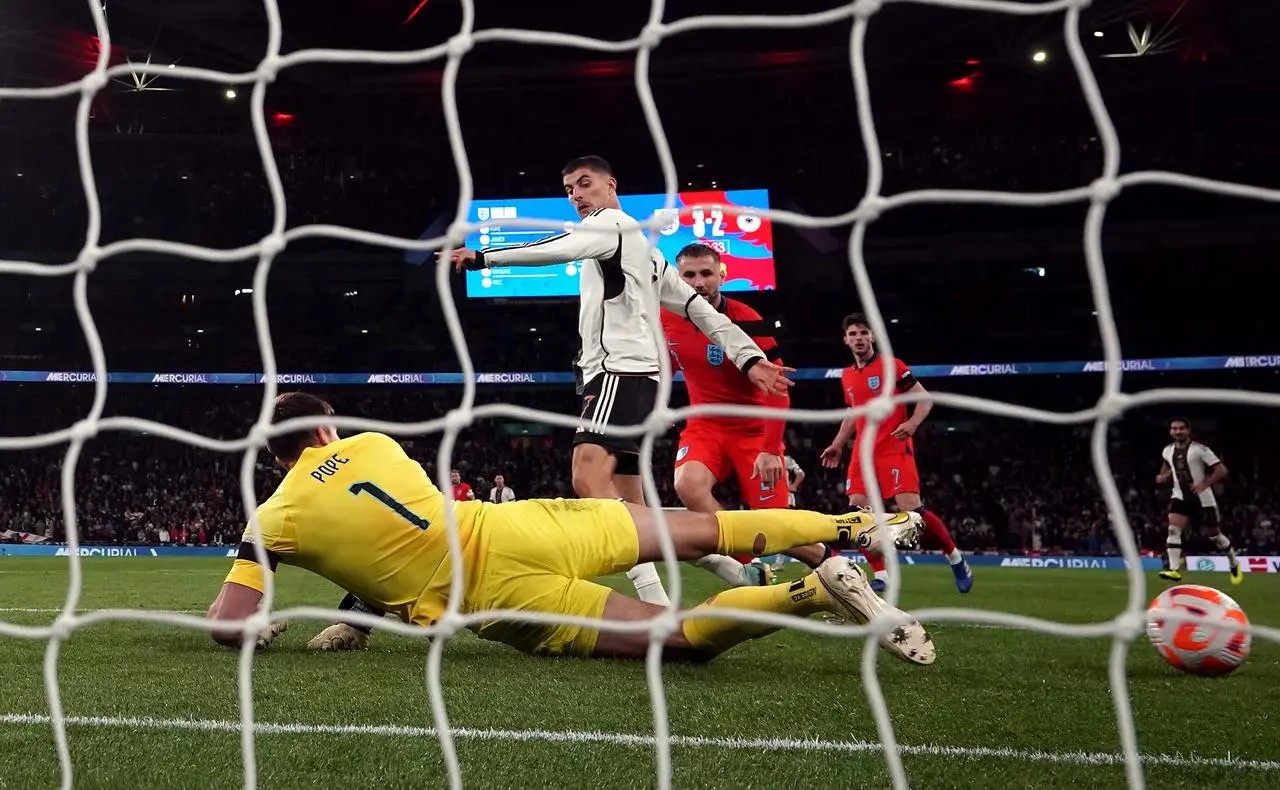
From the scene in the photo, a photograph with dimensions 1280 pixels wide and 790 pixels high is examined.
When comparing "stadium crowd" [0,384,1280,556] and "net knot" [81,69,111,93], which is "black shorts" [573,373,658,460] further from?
"stadium crowd" [0,384,1280,556]

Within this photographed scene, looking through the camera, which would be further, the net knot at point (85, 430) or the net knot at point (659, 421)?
the net knot at point (85, 430)

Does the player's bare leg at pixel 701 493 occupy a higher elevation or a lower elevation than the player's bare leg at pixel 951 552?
higher

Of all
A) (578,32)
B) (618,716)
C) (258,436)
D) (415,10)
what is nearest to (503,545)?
(618,716)

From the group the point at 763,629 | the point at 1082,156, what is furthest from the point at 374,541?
the point at 1082,156

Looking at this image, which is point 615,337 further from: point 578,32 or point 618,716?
point 578,32

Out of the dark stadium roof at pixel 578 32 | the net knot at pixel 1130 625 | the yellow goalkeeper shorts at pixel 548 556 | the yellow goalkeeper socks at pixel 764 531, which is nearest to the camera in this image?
the net knot at pixel 1130 625

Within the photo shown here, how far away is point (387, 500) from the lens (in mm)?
3496

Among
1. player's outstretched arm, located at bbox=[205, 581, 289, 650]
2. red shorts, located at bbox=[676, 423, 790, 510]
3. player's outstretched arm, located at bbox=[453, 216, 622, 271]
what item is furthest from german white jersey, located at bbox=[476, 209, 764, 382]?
player's outstretched arm, located at bbox=[205, 581, 289, 650]

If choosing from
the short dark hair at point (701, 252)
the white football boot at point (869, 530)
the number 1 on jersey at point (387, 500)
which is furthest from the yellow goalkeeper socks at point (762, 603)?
the short dark hair at point (701, 252)

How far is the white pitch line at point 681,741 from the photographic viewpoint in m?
2.41

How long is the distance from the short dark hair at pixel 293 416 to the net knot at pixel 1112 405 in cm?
255

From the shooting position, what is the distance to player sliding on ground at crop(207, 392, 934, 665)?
3.45 metres

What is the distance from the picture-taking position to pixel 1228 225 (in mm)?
22188

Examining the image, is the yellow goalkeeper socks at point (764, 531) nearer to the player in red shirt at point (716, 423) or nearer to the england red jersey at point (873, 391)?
the player in red shirt at point (716, 423)
